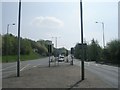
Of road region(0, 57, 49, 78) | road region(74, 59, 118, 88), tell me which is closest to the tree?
road region(0, 57, 49, 78)

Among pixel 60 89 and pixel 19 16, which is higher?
pixel 19 16

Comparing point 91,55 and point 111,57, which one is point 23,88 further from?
point 91,55

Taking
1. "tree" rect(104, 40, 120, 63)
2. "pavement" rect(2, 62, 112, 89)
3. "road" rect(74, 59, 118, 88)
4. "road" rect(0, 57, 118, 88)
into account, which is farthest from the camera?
"tree" rect(104, 40, 120, 63)

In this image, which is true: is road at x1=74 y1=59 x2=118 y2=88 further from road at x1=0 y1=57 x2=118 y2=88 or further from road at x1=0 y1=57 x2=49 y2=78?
road at x1=0 y1=57 x2=49 y2=78

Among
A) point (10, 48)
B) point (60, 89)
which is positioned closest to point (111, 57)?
point (10, 48)

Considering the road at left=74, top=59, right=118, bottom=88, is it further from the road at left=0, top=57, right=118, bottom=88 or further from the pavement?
the pavement

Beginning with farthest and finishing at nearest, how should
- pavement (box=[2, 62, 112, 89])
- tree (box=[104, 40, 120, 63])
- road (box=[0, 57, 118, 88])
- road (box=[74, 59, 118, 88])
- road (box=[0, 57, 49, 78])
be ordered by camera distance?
tree (box=[104, 40, 120, 63])
road (box=[0, 57, 49, 78])
road (box=[0, 57, 118, 88])
road (box=[74, 59, 118, 88])
pavement (box=[2, 62, 112, 89])

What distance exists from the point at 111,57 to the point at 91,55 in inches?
1647

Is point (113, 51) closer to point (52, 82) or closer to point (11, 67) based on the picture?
point (11, 67)

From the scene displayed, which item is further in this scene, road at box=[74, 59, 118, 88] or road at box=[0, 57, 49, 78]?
road at box=[0, 57, 49, 78]

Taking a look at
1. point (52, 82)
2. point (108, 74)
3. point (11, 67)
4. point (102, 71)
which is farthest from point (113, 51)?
point (52, 82)

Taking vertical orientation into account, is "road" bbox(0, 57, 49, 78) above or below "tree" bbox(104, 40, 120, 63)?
below

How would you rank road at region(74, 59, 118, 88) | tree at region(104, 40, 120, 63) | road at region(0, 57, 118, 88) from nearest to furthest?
1. road at region(74, 59, 118, 88)
2. road at region(0, 57, 118, 88)
3. tree at region(104, 40, 120, 63)

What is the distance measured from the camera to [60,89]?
15.5 meters
